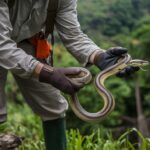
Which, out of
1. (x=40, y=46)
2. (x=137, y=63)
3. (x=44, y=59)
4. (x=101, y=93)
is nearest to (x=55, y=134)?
(x=44, y=59)

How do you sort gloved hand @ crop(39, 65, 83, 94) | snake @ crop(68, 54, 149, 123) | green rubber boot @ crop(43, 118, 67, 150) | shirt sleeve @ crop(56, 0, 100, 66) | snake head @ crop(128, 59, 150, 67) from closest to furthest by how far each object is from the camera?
gloved hand @ crop(39, 65, 83, 94), snake @ crop(68, 54, 149, 123), snake head @ crop(128, 59, 150, 67), shirt sleeve @ crop(56, 0, 100, 66), green rubber boot @ crop(43, 118, 67, 150)

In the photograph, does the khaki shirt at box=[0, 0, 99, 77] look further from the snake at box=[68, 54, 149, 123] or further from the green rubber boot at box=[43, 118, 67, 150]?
the green rubber boot at box=[43, 118, 67, 150]

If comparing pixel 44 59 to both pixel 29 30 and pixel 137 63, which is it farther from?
pixel 137 63

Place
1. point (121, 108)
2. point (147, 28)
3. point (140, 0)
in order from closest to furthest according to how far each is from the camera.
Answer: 1. point (121, 108)
2. point (147, 28)
3. point (140, 0)

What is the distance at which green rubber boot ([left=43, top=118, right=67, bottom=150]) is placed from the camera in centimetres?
432

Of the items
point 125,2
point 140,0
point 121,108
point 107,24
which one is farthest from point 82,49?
point 140,0

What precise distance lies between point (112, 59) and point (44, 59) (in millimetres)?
582

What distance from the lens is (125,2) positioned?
4441 cm

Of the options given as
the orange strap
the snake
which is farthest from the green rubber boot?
the snake

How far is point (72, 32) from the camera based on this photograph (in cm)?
404

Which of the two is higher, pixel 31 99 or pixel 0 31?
pixel 0 31

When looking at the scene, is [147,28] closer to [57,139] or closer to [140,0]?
[57,139]

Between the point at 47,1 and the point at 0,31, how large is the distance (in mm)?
481

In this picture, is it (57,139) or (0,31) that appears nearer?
(0,31)
